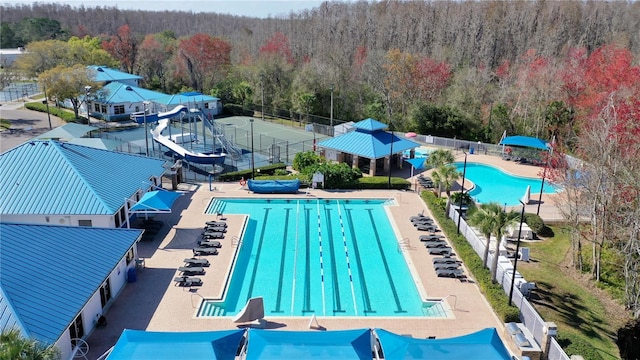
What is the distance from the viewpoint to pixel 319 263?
81.0 feet

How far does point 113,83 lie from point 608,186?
5544 cm

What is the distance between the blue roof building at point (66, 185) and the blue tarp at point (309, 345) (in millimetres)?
12905

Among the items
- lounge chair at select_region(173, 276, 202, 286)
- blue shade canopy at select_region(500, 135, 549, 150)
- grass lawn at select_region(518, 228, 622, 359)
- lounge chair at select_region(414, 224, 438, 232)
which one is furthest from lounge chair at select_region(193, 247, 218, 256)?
blue shade canopy at select_region(500, 135, 549, 150)

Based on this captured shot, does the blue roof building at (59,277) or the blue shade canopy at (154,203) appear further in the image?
the blue shade canopy at (154,203)

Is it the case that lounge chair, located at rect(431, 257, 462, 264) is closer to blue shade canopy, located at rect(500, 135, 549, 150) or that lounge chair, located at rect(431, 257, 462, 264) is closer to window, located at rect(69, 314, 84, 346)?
window, located at rect(69, 314, 84, 346)

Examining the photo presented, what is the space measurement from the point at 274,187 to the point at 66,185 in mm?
13180

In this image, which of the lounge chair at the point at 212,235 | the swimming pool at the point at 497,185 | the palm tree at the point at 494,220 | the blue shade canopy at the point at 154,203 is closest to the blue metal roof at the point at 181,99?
the blue shade canopy at the point at 154,203

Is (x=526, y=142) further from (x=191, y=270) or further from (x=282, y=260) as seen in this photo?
(x=191, y=270)

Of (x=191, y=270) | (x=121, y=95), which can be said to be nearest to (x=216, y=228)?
(x=191, y=270)

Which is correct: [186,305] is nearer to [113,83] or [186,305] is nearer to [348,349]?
[348,349]

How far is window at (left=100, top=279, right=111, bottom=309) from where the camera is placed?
63.8 feet

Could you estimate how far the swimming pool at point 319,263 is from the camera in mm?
20828

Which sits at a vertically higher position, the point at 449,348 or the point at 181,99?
the point at 181,99

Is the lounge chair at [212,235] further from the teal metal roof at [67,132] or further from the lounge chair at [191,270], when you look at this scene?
the teal metal roof at [67,132]
